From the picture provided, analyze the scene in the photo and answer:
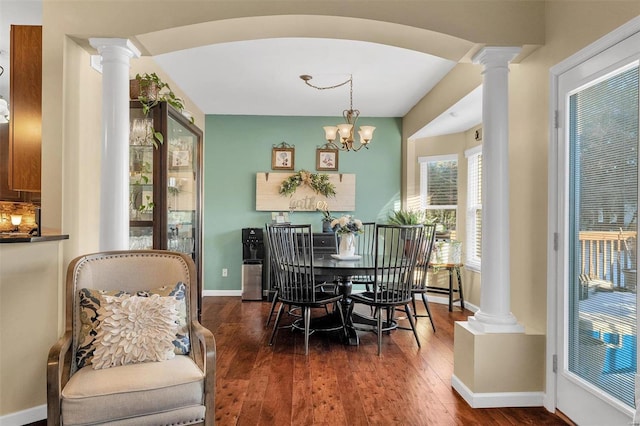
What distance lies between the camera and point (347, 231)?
14.0ft

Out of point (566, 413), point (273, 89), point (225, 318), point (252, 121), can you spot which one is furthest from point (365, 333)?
point (252, 121)

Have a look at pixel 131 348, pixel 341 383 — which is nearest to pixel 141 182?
pixel 131 348

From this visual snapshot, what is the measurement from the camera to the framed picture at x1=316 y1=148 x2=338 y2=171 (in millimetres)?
6230

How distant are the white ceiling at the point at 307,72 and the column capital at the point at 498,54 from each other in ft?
3.71

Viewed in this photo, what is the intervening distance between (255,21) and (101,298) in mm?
1894

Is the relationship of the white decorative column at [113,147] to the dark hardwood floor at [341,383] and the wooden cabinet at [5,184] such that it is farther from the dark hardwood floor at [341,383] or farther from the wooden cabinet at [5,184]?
the wooden cabinet at [5,184]

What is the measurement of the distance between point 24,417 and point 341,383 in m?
1.92

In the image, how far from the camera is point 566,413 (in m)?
2.46

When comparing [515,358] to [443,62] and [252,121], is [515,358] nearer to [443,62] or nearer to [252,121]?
[443,62]

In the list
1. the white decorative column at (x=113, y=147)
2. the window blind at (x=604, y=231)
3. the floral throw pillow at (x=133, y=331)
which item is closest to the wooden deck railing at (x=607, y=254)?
the window blind at (x=604, y=231)

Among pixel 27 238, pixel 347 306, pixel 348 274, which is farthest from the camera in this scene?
pixel 347 306

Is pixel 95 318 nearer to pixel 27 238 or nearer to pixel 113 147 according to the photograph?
pixel 27 238

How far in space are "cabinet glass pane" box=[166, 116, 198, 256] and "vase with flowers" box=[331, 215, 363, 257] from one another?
142 cm

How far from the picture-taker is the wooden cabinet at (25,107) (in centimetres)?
271
